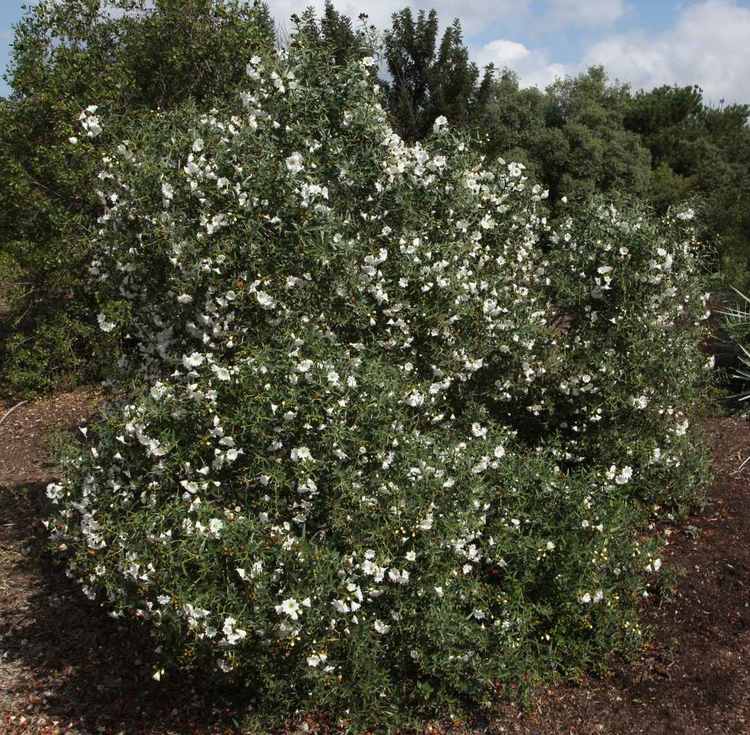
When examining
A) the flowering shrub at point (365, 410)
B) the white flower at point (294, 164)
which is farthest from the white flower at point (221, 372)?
the white flower at point (294, 164)

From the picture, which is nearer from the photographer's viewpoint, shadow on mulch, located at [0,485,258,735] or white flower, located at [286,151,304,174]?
shadow on mulch, located at [0,485,258,735]

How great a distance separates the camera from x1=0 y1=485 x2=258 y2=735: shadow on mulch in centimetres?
341

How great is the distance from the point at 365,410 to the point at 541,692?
1.54 meters

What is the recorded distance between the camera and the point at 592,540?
3551 mm

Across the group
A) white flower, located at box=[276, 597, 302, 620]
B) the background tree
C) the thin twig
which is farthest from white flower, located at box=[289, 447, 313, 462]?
the background tree

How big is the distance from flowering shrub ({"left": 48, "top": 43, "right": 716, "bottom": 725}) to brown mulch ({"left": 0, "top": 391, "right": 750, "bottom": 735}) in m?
0.18

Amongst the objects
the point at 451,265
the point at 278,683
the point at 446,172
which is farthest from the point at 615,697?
the point at 446,172

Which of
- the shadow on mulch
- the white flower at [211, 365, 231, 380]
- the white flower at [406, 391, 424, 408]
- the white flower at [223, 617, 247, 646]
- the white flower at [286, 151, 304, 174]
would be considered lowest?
the shadow on mulch

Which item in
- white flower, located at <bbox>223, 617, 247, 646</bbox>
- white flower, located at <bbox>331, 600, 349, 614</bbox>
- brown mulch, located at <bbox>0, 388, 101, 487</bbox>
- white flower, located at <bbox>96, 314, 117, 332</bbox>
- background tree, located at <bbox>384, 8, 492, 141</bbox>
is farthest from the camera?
background tree, located at <bbox>384, 8, 492, 141</bbox>

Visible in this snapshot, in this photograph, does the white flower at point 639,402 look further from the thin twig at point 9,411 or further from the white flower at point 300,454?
the thin twig at point 9,411

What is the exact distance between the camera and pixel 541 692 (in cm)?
349

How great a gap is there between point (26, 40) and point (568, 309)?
5782mm

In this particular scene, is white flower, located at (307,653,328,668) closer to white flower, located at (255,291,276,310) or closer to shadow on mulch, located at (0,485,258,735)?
shadow on mulch, located at (0,485,258,735)

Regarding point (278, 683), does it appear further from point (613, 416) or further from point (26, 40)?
point (26, 40)
